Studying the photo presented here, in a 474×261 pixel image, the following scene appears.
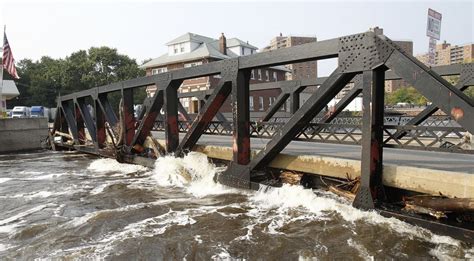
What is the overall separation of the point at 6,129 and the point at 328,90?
23383mm

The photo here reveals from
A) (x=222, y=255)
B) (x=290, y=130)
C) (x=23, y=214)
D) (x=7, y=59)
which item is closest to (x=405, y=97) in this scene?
(x=7, y=59)

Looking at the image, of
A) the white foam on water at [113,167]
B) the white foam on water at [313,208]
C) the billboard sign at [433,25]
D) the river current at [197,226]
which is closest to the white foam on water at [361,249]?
the river current at [197,226]

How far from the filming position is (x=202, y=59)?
139ft

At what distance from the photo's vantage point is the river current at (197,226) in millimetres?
5180

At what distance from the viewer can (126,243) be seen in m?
5.71

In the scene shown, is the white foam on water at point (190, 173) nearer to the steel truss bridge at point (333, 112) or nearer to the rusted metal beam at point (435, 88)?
the steel truss bridge at point (333, 112)

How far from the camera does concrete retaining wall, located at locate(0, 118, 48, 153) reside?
23000mm

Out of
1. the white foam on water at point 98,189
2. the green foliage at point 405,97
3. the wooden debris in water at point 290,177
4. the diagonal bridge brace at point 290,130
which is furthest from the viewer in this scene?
the green foliage at point 405,97

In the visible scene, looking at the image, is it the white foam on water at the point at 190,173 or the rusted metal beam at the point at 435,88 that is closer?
the rusted metal beam at the point at 435,88

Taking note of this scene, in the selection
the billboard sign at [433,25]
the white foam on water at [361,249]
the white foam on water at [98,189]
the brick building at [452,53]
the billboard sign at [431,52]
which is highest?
the brick building at [452,53]

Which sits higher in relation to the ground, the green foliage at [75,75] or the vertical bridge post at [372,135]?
the green foliage at [75,75]

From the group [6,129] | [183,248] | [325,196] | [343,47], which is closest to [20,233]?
[183,248]

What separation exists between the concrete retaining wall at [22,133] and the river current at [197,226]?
15.6 m

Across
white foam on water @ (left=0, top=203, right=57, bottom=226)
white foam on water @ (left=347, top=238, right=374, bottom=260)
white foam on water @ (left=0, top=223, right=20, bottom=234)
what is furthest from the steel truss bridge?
white foam on water @ (left=0, top=223, right=20, bottom=234)
